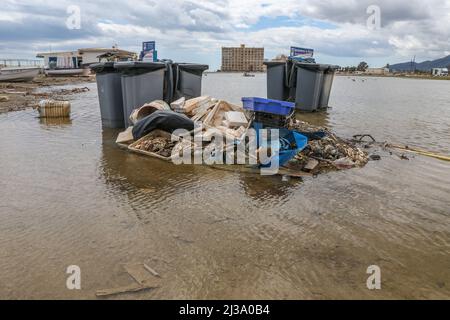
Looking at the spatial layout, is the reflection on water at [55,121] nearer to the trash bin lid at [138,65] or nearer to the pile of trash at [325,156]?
the trash bin lid at [138,65]

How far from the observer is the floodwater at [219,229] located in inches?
141

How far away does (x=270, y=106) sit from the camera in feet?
30.7

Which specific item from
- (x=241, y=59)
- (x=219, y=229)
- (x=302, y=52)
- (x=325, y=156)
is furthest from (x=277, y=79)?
(x=241, y=59)

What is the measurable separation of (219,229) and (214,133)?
3803 mm

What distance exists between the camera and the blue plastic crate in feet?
30.2

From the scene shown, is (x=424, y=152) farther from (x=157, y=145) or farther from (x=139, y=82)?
(x=139, y=82)

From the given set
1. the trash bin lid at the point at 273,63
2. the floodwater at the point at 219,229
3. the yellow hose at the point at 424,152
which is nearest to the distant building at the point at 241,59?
the trash bin lid at the point at 273,63

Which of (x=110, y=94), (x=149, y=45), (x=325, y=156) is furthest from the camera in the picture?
(x=149, y=45)

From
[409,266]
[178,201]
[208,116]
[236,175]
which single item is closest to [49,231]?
[178,201]

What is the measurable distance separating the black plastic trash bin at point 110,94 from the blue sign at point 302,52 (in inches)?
375

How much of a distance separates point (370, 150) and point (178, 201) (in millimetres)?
6183

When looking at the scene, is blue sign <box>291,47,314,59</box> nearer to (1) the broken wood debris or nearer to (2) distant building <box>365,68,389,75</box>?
(1) the broken wood debris

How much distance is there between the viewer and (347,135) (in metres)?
12.3
